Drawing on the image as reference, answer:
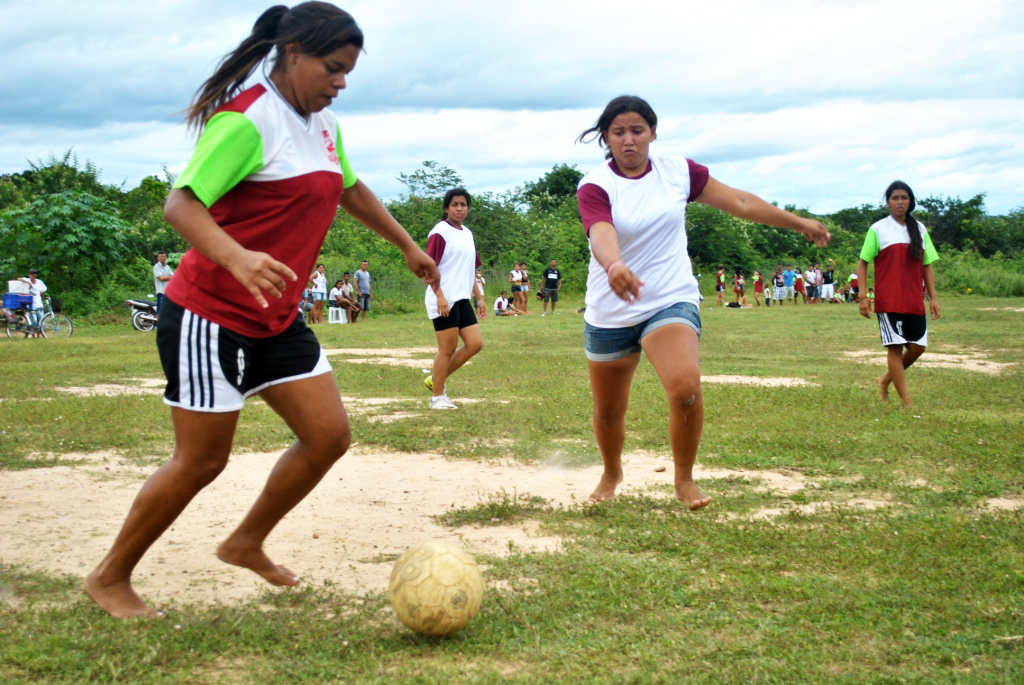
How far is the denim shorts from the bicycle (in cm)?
2142

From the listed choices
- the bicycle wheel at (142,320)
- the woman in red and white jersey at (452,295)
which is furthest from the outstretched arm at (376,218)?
the bicycle wheel at (142,320)

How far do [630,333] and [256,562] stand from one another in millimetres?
2316

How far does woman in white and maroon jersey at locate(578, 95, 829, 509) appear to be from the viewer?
4.97 m

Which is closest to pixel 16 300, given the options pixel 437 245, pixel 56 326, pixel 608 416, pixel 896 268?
pixel 56 326

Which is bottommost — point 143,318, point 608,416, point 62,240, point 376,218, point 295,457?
point 608,416

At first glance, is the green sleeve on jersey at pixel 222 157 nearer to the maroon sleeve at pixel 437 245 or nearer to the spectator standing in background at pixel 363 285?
the maroon sleeve at pixel 437 245

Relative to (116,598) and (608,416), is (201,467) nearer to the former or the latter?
(116,598)

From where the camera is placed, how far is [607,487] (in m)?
5.69

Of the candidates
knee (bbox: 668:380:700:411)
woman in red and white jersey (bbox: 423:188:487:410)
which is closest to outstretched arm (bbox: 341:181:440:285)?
knee (bbox: 668:380:700:411)

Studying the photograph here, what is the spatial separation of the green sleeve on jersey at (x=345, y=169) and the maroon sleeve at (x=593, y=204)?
139cm

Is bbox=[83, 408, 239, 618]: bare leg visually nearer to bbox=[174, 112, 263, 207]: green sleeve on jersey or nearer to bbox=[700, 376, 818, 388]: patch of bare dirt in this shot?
bbox=[174, 112, 263, 207]: green sleeve on jersey

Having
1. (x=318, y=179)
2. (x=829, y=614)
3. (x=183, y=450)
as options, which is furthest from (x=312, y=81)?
(x=829, y=614)

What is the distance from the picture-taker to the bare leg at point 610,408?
17.4 ft

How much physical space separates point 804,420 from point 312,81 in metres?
6.36
